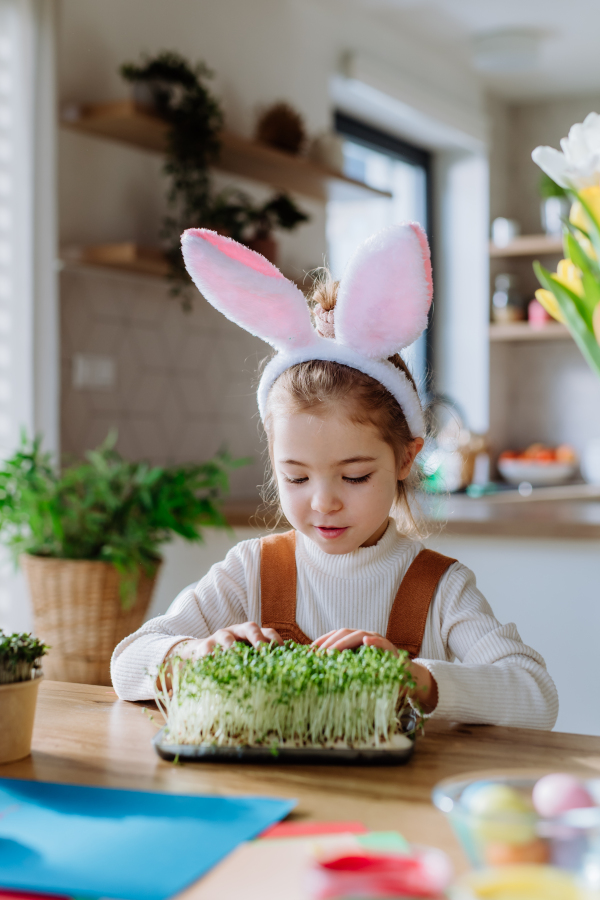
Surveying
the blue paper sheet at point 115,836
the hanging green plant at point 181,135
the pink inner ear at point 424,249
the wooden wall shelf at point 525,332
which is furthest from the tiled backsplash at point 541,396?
the blue paper sheet at point 115,836

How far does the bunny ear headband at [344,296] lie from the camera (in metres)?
1.00

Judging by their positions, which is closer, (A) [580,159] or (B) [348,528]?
(A) [580,159]

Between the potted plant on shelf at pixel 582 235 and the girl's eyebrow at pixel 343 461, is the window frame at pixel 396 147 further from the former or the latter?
the potted plant on shelf at pixel 582 235

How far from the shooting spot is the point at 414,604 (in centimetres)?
122

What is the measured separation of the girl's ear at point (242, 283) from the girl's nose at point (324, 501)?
196mm

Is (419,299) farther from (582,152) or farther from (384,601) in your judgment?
(384,601)

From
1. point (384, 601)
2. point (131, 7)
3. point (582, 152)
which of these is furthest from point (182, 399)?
point (582, 152)

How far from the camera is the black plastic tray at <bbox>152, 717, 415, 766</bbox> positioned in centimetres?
80

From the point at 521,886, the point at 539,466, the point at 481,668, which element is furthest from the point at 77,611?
the point at 539,466

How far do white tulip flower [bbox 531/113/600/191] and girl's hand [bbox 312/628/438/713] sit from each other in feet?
1.46

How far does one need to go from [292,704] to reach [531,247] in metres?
4.46

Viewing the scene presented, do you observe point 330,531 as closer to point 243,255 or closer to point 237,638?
point 237,638

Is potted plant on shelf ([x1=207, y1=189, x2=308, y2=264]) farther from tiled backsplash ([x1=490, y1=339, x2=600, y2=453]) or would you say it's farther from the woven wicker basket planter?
tiled backsplash ([x1=490, y1=339, x2=600, y2=453])

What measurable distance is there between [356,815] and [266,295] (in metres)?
0.57
